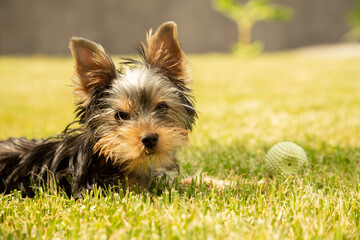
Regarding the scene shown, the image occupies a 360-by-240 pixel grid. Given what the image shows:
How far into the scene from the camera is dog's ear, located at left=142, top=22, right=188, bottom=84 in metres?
3.04

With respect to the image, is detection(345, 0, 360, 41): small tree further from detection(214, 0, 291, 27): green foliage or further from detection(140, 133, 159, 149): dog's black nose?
detection(140, 133, 159, 149): dog's black nose

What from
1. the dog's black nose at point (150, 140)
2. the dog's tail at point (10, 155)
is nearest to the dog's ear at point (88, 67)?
the dog's black nose at point (150, 140)

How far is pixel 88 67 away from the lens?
2.93 metres

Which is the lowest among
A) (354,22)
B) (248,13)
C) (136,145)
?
(136,145)

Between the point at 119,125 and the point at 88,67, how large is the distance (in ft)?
1.73

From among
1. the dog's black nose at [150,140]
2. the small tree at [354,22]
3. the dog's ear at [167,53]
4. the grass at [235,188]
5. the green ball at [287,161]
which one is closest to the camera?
the grass at [235,188]

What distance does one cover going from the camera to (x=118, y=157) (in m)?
2.69

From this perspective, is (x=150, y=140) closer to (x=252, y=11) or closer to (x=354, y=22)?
(x=252, y=11)

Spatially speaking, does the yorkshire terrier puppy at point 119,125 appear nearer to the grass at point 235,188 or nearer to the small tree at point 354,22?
the grass at point 235,188

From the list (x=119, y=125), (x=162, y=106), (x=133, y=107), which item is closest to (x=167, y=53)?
(x=162, y=106)

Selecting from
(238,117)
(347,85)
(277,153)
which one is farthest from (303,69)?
(277,153)

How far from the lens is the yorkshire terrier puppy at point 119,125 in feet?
8.93

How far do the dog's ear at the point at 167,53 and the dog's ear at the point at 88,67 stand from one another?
0.37 m

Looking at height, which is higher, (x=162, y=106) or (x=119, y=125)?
(x=162, y=106)
